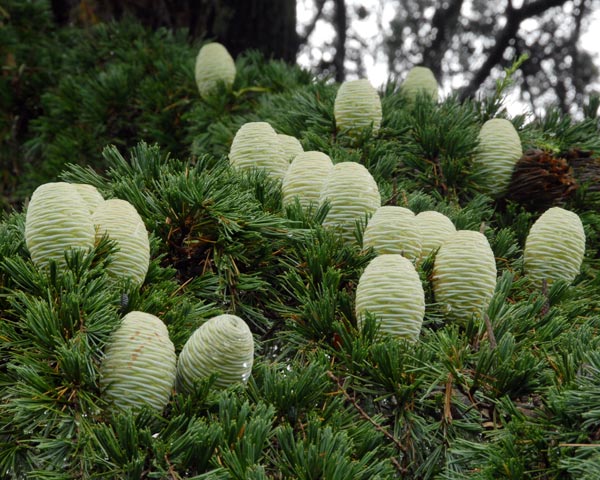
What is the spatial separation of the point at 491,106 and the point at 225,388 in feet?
3.20

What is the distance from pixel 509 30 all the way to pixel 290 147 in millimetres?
1957

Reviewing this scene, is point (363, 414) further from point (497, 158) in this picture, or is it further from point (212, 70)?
point (212, 70)

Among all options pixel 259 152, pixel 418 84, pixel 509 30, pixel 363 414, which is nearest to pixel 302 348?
pixel 363 414

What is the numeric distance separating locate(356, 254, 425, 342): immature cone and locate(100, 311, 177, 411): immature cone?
0.23 meters

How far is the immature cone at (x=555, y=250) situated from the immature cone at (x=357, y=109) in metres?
0.42

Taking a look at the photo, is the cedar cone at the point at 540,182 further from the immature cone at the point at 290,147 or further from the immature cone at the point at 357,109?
the immature cone at the point at 290,147

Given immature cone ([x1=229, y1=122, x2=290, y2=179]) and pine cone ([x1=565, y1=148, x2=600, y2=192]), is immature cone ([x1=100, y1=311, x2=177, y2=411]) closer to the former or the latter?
immature cone ([x1=229, y1=122, x2=290, y2=179])

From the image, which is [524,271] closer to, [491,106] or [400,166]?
[400,166]

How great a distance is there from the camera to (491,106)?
5.13 feet

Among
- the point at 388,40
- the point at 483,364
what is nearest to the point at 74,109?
the point at 483,364

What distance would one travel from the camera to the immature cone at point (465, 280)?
37.4 inches

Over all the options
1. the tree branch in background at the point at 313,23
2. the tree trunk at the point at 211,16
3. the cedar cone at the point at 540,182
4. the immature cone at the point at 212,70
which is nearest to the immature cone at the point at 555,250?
the cedar cone at the point at 540,182

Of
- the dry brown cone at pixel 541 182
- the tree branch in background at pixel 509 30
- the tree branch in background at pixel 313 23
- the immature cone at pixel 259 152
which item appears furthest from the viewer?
the tree branch in background at pixel 313 23

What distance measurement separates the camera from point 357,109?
1429 mm
